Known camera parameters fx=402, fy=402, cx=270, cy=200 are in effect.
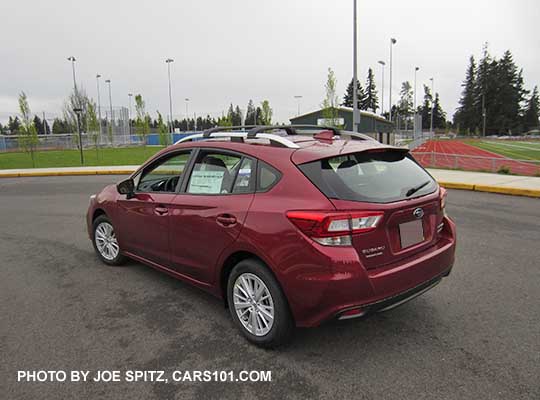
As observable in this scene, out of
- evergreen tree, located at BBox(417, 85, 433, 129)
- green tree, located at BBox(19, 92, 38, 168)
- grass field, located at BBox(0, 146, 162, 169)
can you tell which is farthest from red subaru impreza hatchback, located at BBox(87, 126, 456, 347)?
evergreen tree, located at BBox(417, 85, 433, 129)

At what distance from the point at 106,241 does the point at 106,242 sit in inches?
0.5

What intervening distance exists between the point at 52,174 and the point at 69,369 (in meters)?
17.5

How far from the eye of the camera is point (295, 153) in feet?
10.1

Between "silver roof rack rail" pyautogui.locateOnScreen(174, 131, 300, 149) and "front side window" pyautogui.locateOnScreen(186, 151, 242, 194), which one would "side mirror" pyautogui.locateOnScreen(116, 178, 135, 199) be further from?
"front side window" pyautogui.locateOnScreen(186, 151, 242, 194)

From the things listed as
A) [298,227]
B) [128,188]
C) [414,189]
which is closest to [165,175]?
[128,188]

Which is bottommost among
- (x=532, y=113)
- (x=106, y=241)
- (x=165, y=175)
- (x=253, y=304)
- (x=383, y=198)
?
(x=253, y=304)

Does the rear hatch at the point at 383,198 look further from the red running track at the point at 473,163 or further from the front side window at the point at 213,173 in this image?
the red running track at the point at 473,163

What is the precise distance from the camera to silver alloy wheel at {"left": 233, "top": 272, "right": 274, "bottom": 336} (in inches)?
118

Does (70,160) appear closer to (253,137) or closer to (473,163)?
(473,163)

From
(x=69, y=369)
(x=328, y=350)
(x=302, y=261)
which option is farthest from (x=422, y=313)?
(x=69, y=369)

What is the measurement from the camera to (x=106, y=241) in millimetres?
5051

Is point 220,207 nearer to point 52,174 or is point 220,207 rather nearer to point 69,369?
point 69,369

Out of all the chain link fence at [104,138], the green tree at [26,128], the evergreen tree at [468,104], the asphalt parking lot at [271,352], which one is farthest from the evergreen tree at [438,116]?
the asphalt parking lot at [271,352]

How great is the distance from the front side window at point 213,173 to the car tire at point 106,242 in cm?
172
